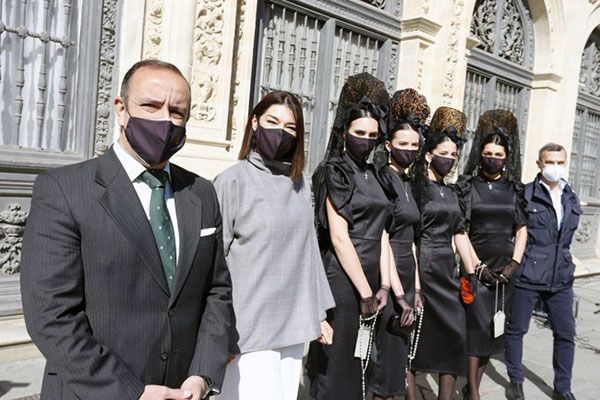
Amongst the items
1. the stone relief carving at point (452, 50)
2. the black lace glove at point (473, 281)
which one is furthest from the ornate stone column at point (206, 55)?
the stone relief carving at point (452, 50)

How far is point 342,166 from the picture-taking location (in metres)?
2.97

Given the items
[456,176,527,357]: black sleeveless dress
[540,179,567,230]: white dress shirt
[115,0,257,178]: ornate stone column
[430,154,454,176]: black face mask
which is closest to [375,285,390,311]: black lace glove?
[430,154,454,176]: black face mask

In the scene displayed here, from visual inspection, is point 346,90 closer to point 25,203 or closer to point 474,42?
point 25,203

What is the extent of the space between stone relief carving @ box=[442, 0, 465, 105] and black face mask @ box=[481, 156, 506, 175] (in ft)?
10.7

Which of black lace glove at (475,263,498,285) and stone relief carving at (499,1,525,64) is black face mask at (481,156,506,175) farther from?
stone relief carving at (499,1,525,64)

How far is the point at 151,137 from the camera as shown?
165 centimetres

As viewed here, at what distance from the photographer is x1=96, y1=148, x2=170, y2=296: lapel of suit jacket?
5.16 ft

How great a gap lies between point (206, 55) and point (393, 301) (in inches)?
108

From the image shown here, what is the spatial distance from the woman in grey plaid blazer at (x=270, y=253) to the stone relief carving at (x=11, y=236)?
2.36 meters

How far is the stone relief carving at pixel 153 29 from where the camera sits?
4.25m

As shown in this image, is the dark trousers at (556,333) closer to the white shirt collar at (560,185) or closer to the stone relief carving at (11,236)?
the white shirt collar at (560,185)

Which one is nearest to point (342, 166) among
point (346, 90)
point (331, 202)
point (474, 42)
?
point (331, 202)

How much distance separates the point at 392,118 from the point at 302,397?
2102 millimetres

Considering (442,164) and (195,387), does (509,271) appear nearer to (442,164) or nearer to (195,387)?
(442,164)
